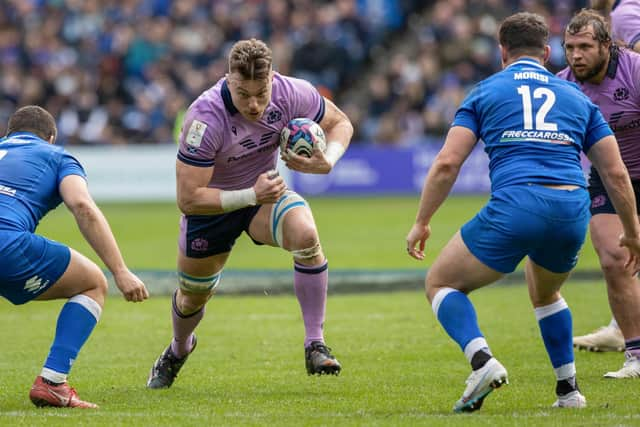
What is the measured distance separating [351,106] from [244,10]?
13.8 ft

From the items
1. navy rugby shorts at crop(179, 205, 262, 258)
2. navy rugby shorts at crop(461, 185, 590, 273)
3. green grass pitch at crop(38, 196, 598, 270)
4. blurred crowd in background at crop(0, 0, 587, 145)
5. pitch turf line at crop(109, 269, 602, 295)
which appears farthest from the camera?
blurred crowd in background at crop(0, 0, 587, 145)

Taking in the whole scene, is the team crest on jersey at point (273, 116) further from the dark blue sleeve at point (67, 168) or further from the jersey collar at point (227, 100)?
the dark blue sleeve at point (67, 168)

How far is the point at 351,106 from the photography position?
26.2 metres

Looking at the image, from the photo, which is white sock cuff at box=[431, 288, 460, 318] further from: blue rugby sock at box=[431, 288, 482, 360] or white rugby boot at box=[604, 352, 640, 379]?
white rugby boot at box=[604, 352, 640, 379]

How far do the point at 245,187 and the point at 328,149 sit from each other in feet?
2.30

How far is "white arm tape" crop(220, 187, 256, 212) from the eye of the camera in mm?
7516

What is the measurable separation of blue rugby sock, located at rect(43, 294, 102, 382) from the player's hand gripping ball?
1677mm

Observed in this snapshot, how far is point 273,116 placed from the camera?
7891 mm

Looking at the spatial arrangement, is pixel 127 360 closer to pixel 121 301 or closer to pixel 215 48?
pixel 121 301

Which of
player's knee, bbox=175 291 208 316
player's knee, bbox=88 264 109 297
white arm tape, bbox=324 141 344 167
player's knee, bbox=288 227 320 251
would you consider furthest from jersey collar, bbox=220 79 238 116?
→ player's knee, bbox=88 264 109 297

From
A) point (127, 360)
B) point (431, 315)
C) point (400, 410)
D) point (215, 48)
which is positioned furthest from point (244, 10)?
point (400, 410)

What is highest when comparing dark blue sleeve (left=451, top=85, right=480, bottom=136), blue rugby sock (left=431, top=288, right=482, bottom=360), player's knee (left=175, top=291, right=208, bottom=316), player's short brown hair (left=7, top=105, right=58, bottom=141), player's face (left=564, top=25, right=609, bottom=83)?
dark blue sleeve (left=451, top=85, right=480, bottom=136)

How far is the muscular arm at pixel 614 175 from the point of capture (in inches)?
254

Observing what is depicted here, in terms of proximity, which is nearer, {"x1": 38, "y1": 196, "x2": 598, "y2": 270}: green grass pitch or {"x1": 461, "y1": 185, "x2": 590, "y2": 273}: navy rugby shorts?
{"x1": 461, "y1": 185, "x2": 590, "y2": 273}: navy rugby shorts
